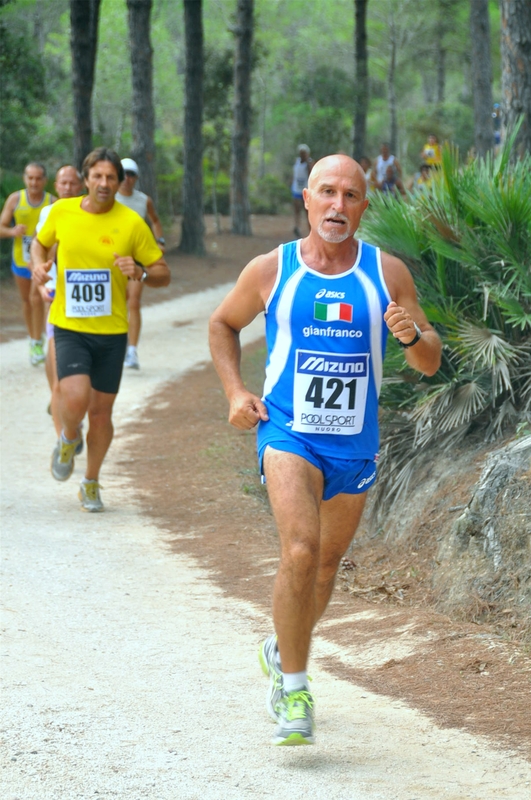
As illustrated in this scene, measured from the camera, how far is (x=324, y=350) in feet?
13.6

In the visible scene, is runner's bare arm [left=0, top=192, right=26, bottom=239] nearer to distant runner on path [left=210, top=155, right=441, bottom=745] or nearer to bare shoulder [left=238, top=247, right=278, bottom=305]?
distant runner on path [left=210, top=155, right=441, bottom=745]

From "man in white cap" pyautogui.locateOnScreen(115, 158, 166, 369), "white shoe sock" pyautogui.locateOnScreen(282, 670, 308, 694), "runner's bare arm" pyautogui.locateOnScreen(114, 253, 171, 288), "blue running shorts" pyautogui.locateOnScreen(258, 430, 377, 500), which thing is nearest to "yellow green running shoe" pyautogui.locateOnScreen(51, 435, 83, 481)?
"runner's bare arm" pyautogui.locateOnScreen(114, 253, 171, 288)

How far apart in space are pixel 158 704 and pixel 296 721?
2.77 ft

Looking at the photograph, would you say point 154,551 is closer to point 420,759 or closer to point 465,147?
point 420,759

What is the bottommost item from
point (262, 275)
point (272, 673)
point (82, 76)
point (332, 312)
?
point (272, 673)

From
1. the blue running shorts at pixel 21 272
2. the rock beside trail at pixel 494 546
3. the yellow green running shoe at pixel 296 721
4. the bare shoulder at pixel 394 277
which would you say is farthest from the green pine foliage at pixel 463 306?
the blue running shorts at pixel 21 272

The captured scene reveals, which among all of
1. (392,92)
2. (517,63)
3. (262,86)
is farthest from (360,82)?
(517,63)

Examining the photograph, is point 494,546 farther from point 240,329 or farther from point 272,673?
point 240,329

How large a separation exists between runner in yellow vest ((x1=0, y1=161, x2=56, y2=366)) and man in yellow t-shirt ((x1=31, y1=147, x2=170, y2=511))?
15.1ft

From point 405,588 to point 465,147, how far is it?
45.0 meters

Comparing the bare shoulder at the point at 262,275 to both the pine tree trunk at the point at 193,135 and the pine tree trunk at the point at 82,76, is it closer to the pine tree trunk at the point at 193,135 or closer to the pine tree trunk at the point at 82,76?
the pine tree trunk at the point at 82,76

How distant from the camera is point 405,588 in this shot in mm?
6348

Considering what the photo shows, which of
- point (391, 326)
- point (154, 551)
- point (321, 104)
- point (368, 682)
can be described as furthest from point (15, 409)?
point (321, 104)

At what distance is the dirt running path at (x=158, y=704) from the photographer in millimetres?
3742
